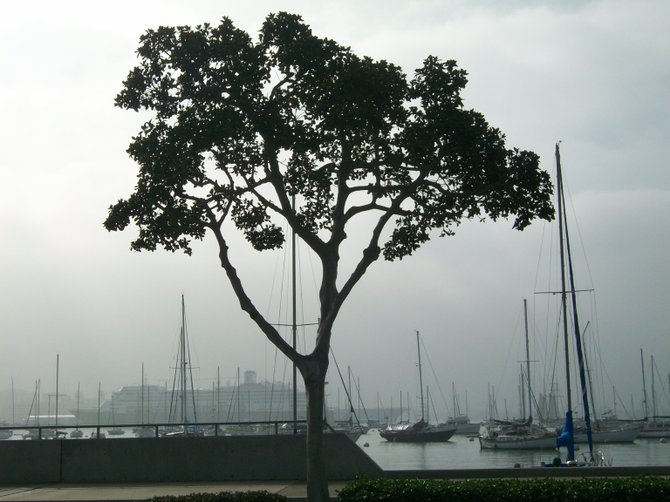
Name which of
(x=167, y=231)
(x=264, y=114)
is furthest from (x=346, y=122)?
(x=167, y=231)

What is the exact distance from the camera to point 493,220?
17.5 meters

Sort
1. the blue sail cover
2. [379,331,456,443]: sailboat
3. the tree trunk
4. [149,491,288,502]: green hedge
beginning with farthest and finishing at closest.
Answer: [379,331,456,443]: sailboat
the blue sail cover
the tree trunk
[149,491,288,502]: green hedge

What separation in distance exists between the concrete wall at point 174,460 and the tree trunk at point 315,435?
5.43 meters

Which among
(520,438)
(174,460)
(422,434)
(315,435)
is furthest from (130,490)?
(422,434)

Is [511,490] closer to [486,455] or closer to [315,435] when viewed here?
[315,435]

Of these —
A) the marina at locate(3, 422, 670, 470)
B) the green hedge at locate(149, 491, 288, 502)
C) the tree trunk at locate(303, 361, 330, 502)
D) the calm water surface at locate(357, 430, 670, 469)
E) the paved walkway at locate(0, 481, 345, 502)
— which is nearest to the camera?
the green hedge at locate(149, 491, 288, 502)

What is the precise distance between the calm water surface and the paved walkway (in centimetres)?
3818

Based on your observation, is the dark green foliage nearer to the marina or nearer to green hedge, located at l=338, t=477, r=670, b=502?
green hedge, located at l=338, t=477, r=670, b=502

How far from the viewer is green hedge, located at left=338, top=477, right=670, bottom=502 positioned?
14727 millimetres

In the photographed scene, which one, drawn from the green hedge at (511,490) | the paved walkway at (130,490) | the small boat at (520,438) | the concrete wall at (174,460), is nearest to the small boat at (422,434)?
the small boat at (520,438)

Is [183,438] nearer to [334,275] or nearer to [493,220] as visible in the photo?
[334,275]

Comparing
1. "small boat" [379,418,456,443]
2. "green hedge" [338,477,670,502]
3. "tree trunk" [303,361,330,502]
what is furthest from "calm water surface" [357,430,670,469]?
"tree trunk" [303,361,330,502]

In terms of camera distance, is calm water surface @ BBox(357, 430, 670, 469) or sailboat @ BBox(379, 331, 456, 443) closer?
calm water surface @ BBox(357, 430, 670, 469)

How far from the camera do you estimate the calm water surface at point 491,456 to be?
63281mm
